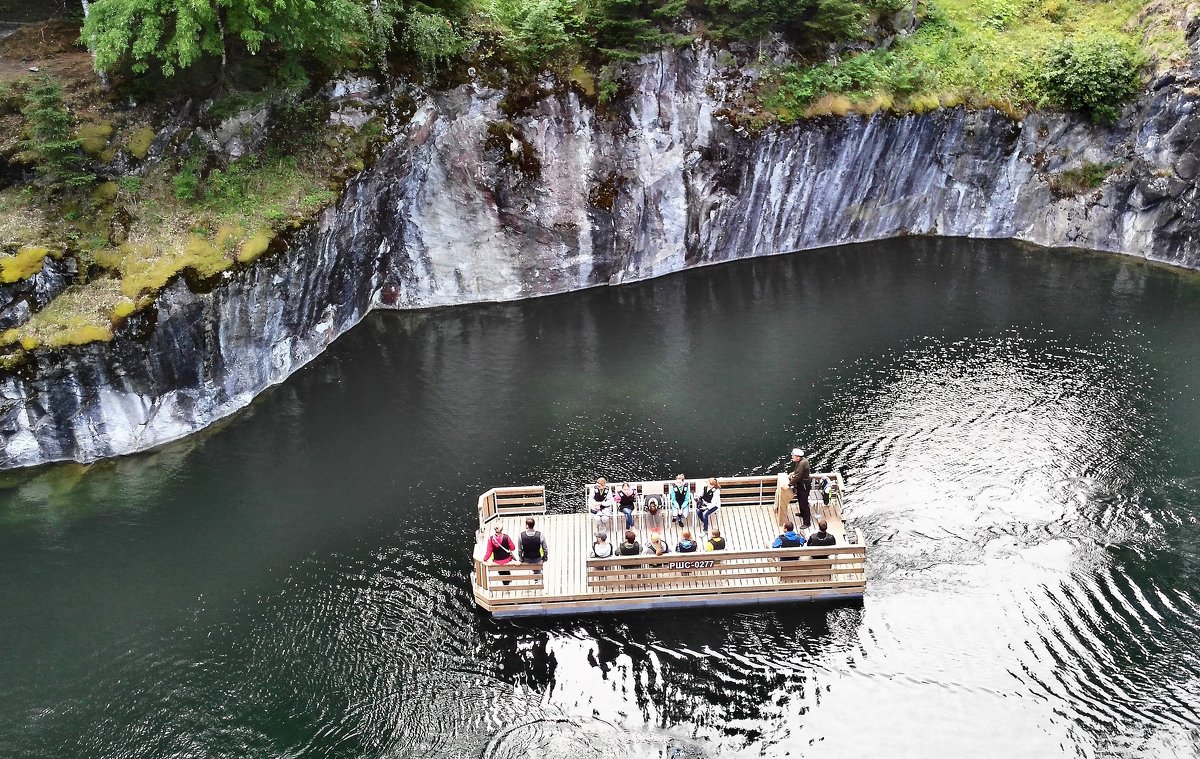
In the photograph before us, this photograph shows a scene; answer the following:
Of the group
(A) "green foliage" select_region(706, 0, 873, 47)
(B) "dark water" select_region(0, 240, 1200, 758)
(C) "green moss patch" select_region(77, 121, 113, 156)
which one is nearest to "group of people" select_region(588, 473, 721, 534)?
(B) "dark water" select_region(0, 240, 1200, 758)

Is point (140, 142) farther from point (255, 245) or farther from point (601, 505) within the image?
point (601, 505)

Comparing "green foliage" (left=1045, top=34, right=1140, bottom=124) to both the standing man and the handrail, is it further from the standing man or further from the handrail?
the handrail

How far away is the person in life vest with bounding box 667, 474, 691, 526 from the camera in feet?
76.8

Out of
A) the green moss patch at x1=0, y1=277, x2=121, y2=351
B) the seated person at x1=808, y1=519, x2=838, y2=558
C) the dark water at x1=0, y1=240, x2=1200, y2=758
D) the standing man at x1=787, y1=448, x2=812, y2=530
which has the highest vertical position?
the green moss patch at x1=0, y1=277, x2=121, y2=351

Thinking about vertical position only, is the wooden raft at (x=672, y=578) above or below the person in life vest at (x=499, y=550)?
below

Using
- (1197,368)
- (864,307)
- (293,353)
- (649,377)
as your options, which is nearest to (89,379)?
(293,353)

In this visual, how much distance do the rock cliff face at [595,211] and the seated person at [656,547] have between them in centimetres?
1593

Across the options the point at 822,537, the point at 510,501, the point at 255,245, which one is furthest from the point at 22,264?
the point at 822,537

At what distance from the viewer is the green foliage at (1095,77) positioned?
40.0 m

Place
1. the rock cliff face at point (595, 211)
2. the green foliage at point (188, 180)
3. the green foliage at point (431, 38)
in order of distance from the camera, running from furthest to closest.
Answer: the green foliage at point (431, 38) → the green foliage at point (188, 180) → the rock cliff face at point (595, 211)

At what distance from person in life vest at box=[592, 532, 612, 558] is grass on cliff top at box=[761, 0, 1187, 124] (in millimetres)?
23350

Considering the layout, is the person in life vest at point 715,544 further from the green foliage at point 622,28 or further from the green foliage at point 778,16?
the green foliage at point 778,16

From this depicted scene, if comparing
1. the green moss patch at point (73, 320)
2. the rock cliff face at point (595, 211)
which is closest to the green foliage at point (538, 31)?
the rock cliff face at point (595, 211)

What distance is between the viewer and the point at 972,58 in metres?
42.1
